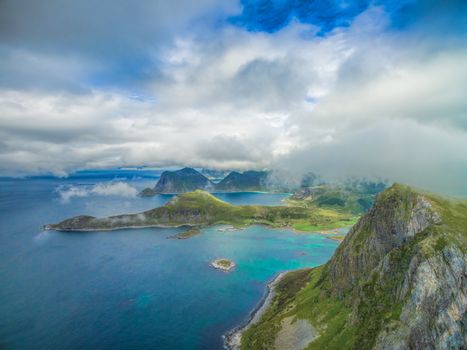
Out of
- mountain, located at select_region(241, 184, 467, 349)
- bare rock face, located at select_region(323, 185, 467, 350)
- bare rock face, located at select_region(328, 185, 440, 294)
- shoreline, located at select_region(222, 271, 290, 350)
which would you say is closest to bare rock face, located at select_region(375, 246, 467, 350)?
bare rock face, located at select_region(323, 185, 467, 350)

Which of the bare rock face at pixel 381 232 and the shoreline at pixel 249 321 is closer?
the bare rock face at pixel 381 232

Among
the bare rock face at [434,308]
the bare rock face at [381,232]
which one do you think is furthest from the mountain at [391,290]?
the bare rock face at [381,232]

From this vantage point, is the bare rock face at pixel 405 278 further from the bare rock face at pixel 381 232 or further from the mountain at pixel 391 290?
the mountain at pixel 391 290

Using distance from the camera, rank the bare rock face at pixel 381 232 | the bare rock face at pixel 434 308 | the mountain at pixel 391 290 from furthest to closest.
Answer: the bare rock face at pixel 381 232 < the mountain at pixel 391 290 < the bare rock face at pixel 434 308

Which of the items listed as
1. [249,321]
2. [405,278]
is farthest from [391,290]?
[249,321]

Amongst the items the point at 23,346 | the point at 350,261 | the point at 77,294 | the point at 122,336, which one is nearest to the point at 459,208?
the point at 350,261

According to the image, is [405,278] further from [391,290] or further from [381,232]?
[381,232]

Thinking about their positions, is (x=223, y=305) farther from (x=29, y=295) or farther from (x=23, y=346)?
(x=29, y=295)

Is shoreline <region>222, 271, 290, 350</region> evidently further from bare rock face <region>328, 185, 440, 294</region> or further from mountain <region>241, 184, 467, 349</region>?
bare rock face <region>328, 185, 440, 294</region>
